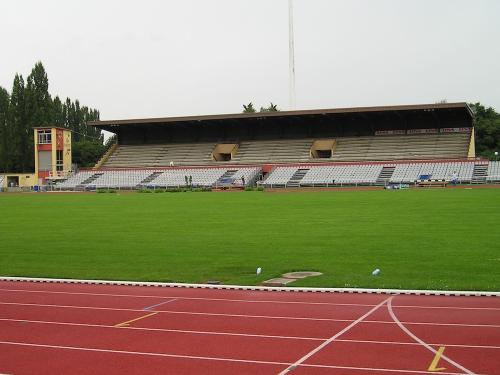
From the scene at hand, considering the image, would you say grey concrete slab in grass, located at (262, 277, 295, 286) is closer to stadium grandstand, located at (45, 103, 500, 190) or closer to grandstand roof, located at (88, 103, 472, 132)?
stadium grandstand, located at (45, 103, 500, 190)

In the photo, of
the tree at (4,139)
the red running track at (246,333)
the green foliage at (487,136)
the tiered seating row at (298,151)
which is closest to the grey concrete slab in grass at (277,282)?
the red running track at (246,333)

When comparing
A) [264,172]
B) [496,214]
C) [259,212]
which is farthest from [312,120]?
[496,214]

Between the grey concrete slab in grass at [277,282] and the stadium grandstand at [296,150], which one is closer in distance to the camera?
the grey concrete slab in grass at [277,282]

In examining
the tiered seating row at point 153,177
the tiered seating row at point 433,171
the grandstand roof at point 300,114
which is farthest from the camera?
the tiered seating row at point 153,177

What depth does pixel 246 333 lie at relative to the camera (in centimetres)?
795

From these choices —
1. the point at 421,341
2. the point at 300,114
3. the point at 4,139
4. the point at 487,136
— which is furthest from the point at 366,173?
the point at 421,341

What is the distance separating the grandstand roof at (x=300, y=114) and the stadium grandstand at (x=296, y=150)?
11 centimetres

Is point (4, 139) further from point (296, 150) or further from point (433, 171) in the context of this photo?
point (433, 171)

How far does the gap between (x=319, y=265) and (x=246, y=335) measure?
18.8 feet

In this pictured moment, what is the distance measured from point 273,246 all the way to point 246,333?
857cm

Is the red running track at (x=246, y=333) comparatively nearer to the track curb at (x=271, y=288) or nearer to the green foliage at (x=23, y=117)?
the track curb at (x=271, y=288)

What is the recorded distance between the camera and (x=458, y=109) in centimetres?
6019

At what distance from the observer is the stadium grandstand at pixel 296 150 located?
188 feet

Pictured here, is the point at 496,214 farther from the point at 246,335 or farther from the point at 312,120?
the point at 312,120
